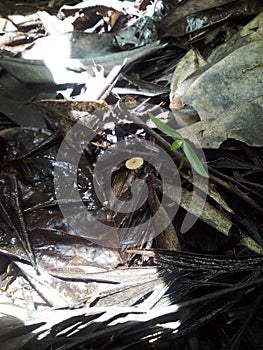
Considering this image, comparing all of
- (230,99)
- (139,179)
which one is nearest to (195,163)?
(139,179)

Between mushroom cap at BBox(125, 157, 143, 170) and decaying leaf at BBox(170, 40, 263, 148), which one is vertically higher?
decaying leaf at BBox(170, 40, 263, 148)

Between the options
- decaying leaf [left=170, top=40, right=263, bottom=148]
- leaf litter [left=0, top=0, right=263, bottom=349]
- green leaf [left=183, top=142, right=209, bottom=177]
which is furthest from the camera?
decaying leaf [left=170, top=40, right=263, bottom=148]

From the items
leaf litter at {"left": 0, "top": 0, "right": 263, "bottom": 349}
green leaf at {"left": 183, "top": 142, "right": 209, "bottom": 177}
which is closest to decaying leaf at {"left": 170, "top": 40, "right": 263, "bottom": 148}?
leaf litter at {"left": 0, "top": 0, "right": 263, "bottom": 349}

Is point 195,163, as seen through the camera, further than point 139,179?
No

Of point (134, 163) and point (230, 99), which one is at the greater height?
point (230, 99)

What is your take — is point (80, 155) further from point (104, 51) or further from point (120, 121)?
point (104, 51)

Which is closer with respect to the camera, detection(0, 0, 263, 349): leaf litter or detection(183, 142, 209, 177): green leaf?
detection(0, 0, 263, 349): leaf litter

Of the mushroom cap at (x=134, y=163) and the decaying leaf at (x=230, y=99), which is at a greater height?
the decaying leaf at (x=230, y=99)

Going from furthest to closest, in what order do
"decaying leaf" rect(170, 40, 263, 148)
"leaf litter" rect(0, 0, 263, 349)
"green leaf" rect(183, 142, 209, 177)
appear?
"decaying leaf" rect(170, 40, 263, 148) → "green leaf" rect(183, 142, 209, 177) → "leaf litter" rect(0, 0, 263, 349)

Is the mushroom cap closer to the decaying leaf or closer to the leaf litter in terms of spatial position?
the leaf litter

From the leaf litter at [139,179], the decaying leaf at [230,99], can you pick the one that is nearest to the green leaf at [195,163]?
the leaf litter at [139,179]

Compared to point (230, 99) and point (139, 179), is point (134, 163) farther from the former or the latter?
point (230, 99)

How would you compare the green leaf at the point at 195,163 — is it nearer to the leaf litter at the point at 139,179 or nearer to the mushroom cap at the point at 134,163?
the leaf litter at the point at 139,179
